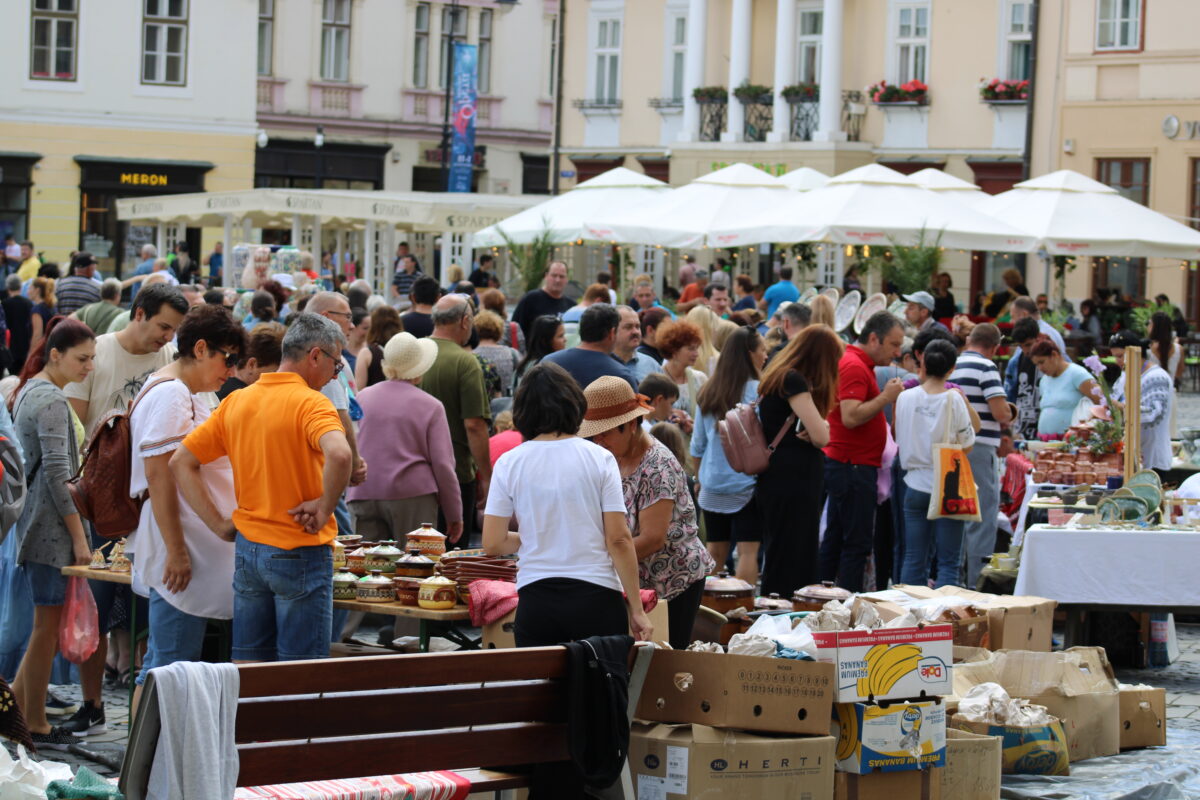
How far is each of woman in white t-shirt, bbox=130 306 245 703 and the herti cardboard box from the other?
2.62 metres

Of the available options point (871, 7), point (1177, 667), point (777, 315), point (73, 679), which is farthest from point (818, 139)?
point (73, 679)

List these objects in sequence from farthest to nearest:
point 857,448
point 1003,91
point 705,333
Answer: point 1003,91 < point 705,333 < point 857,448

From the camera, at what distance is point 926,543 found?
387 inches

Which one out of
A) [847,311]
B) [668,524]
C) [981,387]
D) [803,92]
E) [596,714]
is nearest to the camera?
[596,714]

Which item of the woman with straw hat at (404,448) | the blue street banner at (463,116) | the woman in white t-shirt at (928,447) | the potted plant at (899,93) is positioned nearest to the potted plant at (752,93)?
the potted plant at (899,93)

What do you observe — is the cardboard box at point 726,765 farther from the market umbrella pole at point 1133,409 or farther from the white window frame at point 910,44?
the white window frame at point 910,44

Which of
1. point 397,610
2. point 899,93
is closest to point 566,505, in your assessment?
point 397,610

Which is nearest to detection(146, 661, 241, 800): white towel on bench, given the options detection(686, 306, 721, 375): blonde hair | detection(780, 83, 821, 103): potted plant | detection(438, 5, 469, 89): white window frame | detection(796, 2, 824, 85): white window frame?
detection(686, 306, 721, 375): blonde hair

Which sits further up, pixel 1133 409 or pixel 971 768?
pixel 1133 409

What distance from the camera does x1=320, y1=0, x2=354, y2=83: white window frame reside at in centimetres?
4262

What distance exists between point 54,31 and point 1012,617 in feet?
99.1

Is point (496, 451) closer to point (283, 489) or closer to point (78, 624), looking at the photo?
point (78, 624)

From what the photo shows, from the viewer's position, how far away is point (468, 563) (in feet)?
22.6

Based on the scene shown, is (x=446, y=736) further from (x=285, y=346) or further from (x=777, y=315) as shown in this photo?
(x=777, y=315)
